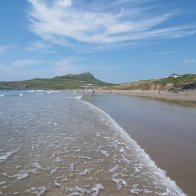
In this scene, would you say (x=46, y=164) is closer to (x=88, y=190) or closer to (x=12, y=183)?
(x=12, y=183)

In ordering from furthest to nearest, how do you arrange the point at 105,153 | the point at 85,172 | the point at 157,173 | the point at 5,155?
the point at 105,153
the point at 5,155
the point at 85,172
the point at 157,173

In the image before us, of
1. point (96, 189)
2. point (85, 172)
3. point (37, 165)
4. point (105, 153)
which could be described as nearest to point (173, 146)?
point (105, 153)

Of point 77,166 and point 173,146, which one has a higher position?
point 173,146

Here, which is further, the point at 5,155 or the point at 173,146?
the point at 173,146

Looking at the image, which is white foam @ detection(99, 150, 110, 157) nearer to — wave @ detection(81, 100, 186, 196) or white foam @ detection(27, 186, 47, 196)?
wave @ detection(81, 100, 186, 196)

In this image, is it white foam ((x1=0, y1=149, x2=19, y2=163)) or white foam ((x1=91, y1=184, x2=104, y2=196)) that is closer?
white foam ((x1=91, y1=184, x2=104, y2=196))

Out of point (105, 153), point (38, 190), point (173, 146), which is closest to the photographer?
point (38, 190)

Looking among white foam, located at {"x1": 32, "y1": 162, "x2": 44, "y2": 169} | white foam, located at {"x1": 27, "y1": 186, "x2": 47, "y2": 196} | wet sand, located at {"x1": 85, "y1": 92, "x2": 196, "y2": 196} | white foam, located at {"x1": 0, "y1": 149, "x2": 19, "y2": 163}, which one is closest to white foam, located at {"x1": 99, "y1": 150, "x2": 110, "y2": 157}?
wet sand, located at {"x1": 85, "y1": 92, "x2": 196, "y2": 196}

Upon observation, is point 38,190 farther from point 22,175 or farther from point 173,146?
point 173,146

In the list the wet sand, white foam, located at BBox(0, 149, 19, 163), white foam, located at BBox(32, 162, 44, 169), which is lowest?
white foam, located at BBox(32, 162, 44, 169)

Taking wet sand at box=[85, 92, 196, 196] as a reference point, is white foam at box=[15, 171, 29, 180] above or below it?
below

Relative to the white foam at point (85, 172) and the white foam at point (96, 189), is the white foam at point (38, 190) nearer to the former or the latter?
the white foam at point (96, 189)

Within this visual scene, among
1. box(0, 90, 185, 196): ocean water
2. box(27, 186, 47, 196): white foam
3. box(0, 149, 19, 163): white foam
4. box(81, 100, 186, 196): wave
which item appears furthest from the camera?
box(0, 149, 19, 163): white foam

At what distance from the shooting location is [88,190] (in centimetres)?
804
